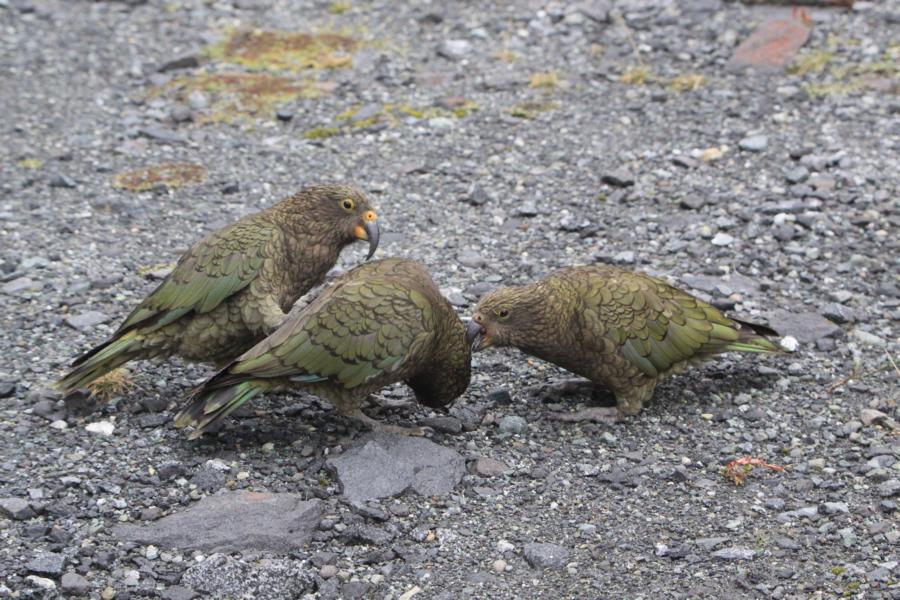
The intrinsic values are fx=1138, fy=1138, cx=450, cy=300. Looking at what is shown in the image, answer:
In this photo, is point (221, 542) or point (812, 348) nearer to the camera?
point (221, 542)

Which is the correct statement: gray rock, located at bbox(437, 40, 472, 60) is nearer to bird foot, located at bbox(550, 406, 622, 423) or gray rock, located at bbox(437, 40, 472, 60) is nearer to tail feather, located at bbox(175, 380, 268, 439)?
bird foot, located at bbox(550, 406, 622, 423)

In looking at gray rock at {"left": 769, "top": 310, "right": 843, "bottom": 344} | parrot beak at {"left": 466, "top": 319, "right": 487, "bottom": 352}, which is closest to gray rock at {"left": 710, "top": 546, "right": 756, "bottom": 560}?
parrot beak at {"left": 466, "top": 319, "right": 487, "bottom": 352}

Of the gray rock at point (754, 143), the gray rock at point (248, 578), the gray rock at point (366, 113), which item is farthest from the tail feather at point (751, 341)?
the gray rock at point (366, 113)

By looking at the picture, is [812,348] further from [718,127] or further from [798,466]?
[718,127]

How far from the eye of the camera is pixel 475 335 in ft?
20.9

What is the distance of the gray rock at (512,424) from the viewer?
6.39 meters

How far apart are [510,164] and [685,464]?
157 inches

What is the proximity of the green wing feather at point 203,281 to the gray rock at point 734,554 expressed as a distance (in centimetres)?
291

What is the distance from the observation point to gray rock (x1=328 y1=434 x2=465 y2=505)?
575cm

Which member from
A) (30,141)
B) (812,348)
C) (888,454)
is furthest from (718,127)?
(30,141)

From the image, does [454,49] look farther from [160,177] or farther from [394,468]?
[394,468]

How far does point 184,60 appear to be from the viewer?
11078mm

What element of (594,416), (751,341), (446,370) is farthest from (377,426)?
(751,341)

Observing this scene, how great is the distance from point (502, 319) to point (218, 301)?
1.59 meters
